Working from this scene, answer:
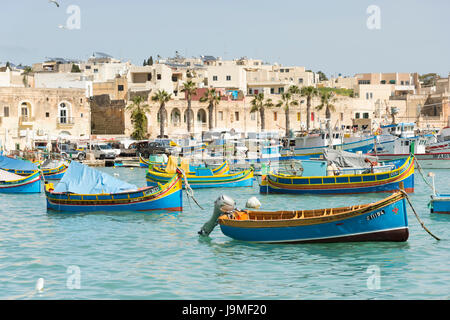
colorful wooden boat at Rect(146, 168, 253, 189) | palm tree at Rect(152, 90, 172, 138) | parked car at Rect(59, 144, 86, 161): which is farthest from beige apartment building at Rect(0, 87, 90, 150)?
colorful wooden boat at Rect(146, 168, 253, 189)

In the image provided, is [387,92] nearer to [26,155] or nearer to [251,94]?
[251,94]

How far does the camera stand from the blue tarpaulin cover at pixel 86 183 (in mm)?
33250

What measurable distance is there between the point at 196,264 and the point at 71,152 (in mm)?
53457

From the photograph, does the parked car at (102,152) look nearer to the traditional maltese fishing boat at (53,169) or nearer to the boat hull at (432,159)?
the traditional maltese fishing boat at (53,169)

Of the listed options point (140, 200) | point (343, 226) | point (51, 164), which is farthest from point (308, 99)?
point (343, 226)

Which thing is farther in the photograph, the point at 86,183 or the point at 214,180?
the point at 214,180

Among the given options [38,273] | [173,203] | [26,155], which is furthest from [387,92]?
[38,273]

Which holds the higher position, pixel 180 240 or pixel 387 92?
pixel 387 92

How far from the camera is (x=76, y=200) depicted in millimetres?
33062

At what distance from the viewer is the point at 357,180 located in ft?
129

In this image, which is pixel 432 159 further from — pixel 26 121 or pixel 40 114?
pixel 26 121

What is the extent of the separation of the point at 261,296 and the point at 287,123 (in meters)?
78.4
